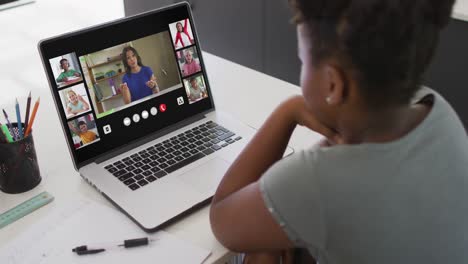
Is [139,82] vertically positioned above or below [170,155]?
above

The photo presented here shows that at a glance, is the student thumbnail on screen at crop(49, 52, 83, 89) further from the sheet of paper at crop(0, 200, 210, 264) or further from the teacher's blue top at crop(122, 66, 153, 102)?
the sheet of paper at crop(0, 200, 210, 264)

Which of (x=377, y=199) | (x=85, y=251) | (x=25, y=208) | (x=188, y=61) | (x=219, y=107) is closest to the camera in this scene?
(x=377, y=199)

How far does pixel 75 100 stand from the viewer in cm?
106

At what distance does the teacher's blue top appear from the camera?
3.72 feet

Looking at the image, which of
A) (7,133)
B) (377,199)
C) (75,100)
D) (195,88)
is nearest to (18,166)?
(7,133)

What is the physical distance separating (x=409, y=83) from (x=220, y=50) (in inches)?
93.4

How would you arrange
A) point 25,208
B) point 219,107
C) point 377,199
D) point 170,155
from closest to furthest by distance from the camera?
point 377,199 < point 25,208 < point 170,155 < point 219,107

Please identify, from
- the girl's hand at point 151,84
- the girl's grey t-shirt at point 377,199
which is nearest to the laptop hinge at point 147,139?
the girl's hand at point 151,84

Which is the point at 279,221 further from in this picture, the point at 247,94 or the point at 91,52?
the point at 247,94

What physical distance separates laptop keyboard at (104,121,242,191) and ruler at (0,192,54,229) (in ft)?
0.45

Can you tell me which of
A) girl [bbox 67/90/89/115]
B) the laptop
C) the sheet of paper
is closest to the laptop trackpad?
the laptop

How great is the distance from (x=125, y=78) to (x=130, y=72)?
18 mm

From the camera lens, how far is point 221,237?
2.85 feet

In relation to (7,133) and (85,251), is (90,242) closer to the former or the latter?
(85,251)
